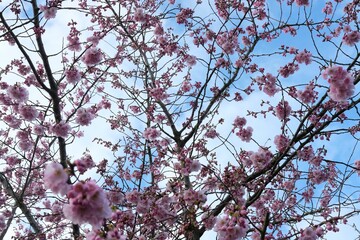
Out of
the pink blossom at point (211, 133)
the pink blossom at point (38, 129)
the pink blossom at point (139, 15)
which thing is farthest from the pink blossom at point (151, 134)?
the pink blossom at point (139, 15)

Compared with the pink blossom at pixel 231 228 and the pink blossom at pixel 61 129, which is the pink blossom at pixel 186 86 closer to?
the pink blossom at pixel 61 129

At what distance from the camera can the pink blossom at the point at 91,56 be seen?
645 cm

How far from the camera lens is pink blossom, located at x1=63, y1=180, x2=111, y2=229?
7.07ft

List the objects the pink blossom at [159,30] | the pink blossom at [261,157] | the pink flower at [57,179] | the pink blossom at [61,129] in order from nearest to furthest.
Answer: the pink flower at [57,179]
the pink blossom at [261,157]
the pink blossom at [61,129]
the pink blossom at [159,30]

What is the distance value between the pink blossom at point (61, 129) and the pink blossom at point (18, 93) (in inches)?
25.2

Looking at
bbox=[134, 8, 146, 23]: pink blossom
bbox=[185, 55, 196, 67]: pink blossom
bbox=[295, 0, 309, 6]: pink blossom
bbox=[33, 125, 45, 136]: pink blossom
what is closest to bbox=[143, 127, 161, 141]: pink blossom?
bbox=[33, 125, 45, 136]: pink blossom

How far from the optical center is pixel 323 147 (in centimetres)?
601

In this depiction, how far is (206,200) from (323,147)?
6.15 feet

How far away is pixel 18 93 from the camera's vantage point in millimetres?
6172

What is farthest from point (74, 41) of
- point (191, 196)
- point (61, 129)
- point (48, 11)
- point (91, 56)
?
point (191, 196)

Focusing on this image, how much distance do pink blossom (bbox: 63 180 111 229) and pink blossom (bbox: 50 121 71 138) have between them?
399cm

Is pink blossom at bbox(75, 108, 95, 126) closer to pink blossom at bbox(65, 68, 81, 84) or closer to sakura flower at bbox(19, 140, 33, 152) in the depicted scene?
pink blossom at bbox(65, 68, 81, 84)

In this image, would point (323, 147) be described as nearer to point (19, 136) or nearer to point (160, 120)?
point (160, 120)

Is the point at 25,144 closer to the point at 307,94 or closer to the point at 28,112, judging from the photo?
the point at 28,112
